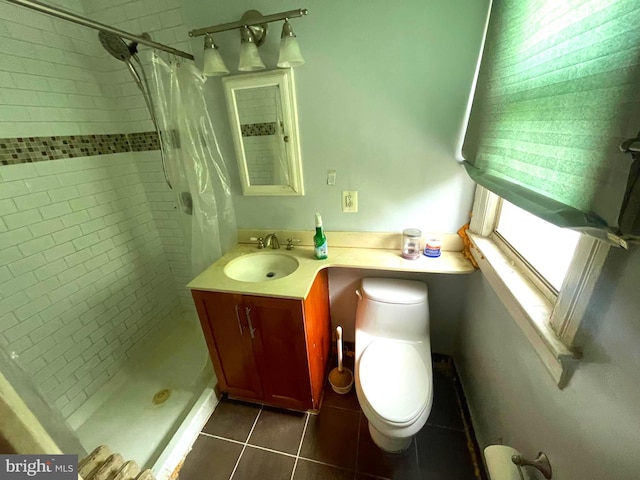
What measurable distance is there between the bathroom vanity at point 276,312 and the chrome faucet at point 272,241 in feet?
0.11

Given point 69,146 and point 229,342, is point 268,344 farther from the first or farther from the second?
point 69,146

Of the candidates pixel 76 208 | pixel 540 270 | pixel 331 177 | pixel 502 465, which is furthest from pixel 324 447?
pixel 76 208

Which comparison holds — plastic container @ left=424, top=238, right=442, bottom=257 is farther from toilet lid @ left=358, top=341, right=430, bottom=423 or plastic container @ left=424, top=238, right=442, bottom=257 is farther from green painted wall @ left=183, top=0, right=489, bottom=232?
toilet lid @ left=358, top=341, right=430, bottom=423

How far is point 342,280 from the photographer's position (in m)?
1.62

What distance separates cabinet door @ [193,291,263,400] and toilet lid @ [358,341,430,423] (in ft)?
1.98

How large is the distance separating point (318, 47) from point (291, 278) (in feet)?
3.63

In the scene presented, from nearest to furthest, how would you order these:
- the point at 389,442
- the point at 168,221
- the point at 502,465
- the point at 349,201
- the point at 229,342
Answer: the point at 502,465, the point at 389,442, the point at 229,342, the point at 349,201, the point at 168,221

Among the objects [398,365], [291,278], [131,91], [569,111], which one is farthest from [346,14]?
[398,365]

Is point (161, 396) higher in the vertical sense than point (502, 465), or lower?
lower

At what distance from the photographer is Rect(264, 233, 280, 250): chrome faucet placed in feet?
4.96

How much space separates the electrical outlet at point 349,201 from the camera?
1.39 m

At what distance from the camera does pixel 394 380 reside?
3.75 ft

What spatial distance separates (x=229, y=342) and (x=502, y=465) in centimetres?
117

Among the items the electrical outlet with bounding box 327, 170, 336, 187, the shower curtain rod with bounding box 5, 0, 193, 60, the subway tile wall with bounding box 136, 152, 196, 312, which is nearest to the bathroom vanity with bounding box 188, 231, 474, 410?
the electrical outlet with bounding box 327, 170, 336, 187
